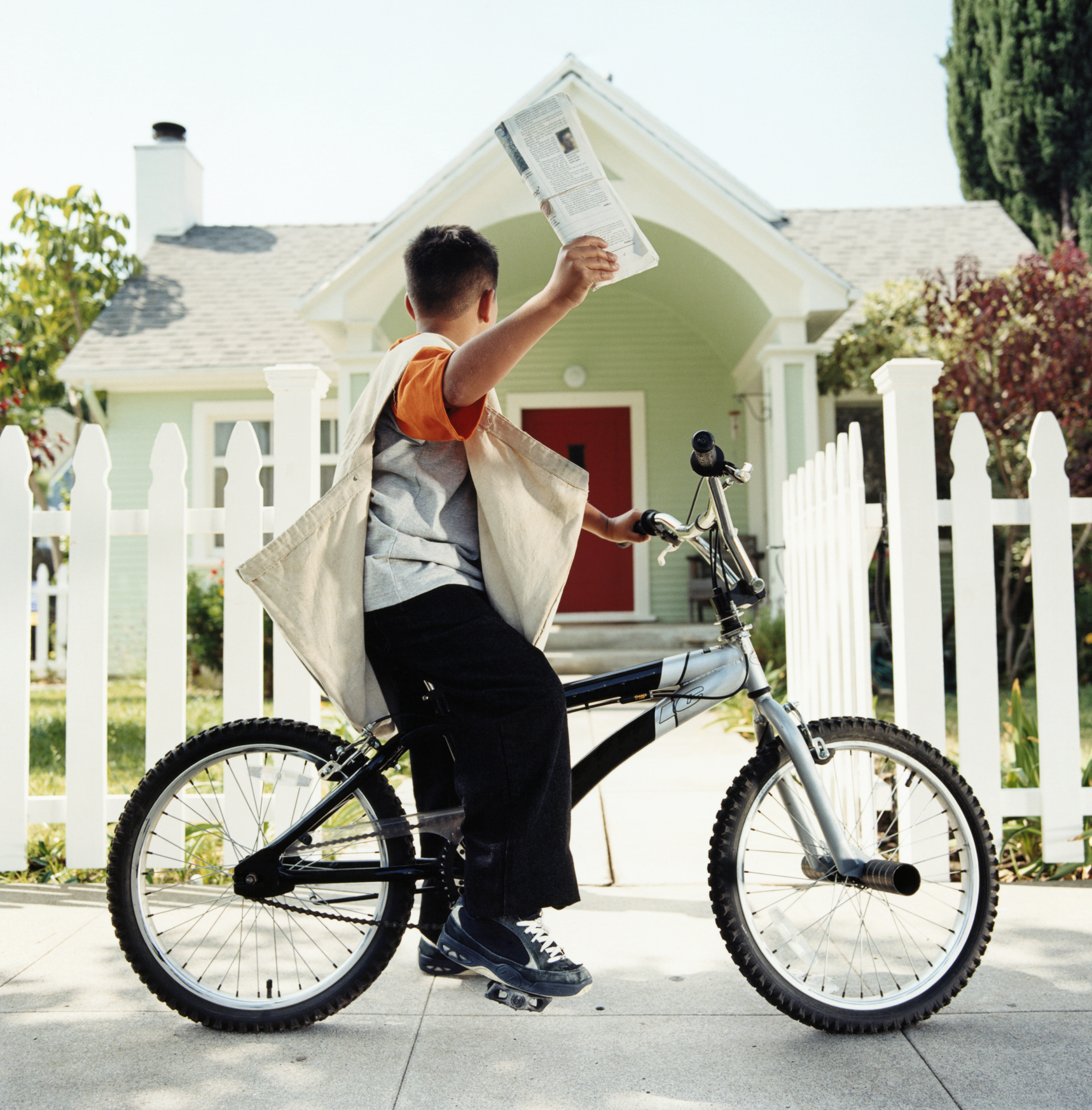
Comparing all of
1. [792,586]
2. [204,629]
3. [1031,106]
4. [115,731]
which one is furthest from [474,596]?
[1031,106]

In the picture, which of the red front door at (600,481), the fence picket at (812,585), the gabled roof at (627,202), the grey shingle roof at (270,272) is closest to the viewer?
the fence picket at (812,585)

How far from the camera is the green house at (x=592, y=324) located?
848 centimetres

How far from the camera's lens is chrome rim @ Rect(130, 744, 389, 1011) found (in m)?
2.23

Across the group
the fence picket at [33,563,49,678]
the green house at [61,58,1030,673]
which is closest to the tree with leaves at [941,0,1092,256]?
the green house at [61,58,1030,673]

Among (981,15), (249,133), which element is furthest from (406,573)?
A: (981,15)

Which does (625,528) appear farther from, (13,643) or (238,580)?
(13,643)

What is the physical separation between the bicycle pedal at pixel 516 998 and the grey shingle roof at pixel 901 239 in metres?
9.97

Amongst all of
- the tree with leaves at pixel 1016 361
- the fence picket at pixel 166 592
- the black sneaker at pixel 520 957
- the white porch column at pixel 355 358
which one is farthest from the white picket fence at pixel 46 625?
the black sneaker at pixel 520 957

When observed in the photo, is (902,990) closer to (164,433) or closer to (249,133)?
(164,433)

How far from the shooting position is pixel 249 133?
7789mm

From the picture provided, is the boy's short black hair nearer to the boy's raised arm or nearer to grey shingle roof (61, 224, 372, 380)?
the boy's raised arm

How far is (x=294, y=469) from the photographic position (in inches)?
131

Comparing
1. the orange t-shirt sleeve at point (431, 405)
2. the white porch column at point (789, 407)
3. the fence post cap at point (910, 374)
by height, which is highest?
the white porch column at point (789, 407)

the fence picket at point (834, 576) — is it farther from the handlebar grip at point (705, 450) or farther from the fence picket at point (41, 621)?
the fence picket at point (41, 621)
